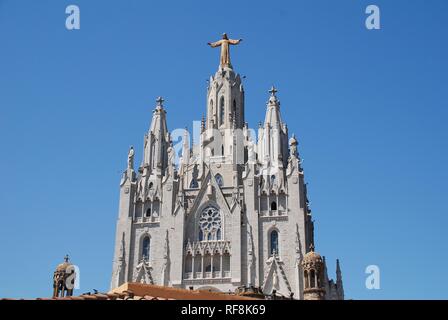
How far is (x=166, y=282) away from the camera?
2248 inches

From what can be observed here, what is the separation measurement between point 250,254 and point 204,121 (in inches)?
806

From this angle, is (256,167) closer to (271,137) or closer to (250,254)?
(271,137)

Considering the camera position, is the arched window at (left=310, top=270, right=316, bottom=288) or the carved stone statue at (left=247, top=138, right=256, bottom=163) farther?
the carved stone statue at (left=247, top=138, right=256, bottom=163)

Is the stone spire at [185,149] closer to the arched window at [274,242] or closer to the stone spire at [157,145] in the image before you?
the stone spire at [157,145]

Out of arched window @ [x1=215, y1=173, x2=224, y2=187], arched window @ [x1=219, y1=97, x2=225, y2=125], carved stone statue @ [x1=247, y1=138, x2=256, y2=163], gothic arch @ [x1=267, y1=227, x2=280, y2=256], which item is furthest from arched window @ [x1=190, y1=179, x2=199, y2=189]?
gothic arch @ [x1=267, y1=227, x2=280, y2=256]

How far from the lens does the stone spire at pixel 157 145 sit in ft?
214

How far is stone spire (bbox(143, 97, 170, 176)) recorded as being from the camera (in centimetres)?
6512

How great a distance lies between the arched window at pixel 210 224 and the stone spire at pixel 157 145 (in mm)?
7115

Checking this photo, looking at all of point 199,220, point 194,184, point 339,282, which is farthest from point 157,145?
point 339,282

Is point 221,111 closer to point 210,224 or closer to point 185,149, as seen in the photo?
point 185,149

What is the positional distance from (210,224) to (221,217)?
1.30 meters

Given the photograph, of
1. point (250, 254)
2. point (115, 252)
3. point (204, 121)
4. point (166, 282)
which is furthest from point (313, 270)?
point (204, 121)

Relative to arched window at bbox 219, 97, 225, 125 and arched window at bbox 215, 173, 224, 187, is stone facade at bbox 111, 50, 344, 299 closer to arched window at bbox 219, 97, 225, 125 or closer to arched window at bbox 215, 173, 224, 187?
arched window at bbox 215, 173, 224, 187

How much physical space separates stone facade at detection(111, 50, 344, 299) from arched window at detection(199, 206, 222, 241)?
10 centimetres
